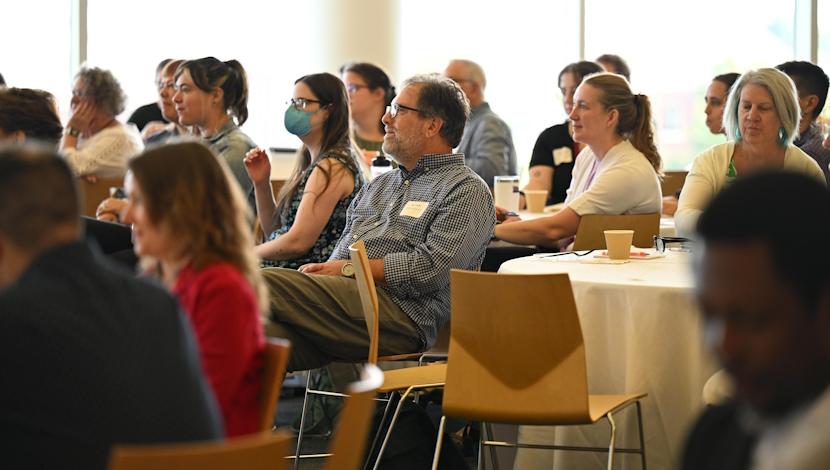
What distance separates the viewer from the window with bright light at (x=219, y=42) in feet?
26.6

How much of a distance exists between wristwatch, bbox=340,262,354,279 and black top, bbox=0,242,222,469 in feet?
7.92

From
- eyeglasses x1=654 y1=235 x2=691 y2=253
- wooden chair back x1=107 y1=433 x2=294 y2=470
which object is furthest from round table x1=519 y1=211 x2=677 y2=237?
wooden chair back x1=107 y1=433 x2=294 y2=470

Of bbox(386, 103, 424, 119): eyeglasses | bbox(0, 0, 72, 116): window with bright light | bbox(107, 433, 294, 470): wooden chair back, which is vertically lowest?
bbox(107, 433, 294, 470): wooden chair back

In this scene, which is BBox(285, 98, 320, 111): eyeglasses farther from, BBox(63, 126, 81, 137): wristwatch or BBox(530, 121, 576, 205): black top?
BBox(530, 121, 576, 205): black top

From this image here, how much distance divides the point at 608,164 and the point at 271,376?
9.79 feet

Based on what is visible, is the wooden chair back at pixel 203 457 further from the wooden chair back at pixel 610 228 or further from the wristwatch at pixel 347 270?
the wooden chair back at pixel 610 228

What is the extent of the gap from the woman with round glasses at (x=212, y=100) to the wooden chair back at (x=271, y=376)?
3169 mm

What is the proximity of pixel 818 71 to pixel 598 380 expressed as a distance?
10.1 feet

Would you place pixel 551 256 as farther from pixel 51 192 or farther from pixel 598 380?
pixel 51 192

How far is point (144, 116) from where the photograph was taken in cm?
745

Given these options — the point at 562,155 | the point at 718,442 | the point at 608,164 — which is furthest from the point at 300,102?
the point at 718,442

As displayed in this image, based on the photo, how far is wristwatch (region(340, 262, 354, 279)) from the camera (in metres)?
4.10

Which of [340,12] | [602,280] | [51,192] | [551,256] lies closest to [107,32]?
[340,12]

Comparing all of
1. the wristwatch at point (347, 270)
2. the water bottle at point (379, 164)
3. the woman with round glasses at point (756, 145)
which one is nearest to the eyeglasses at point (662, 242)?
the woman with round glasses at point (756, 145)
